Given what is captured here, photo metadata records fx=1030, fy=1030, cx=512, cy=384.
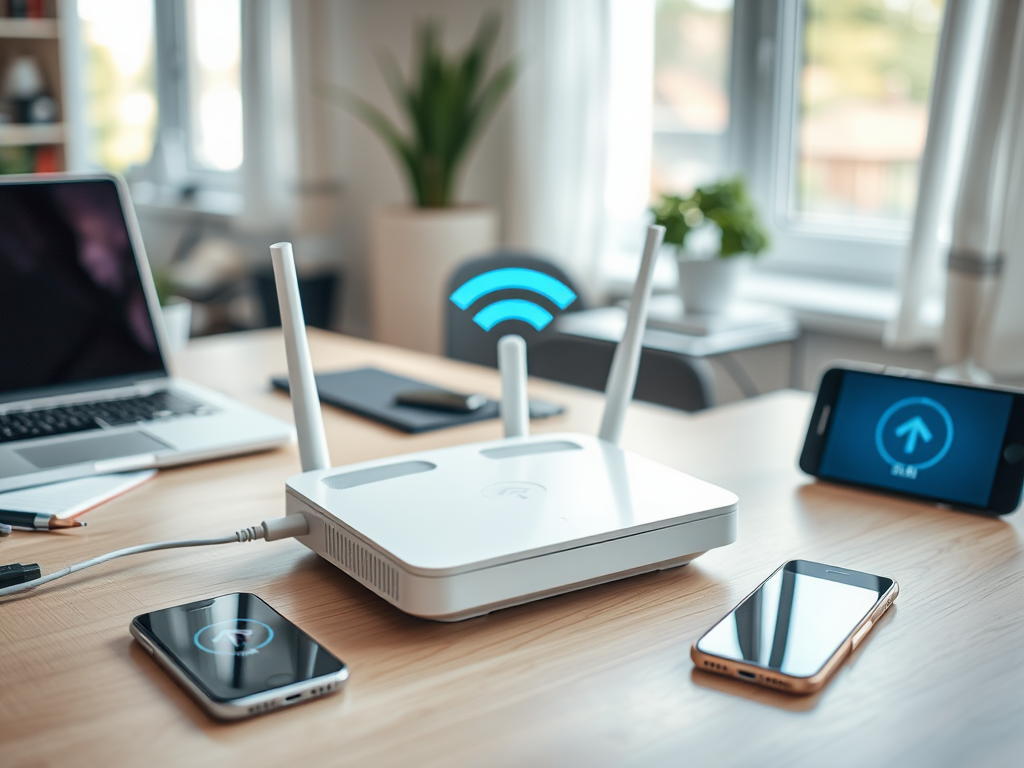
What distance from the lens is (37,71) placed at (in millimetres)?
3852

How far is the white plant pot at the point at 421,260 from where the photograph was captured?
2996 millimetres

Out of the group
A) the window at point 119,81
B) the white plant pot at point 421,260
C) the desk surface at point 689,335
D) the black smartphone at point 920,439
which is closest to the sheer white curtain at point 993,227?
the desk surface at point 689,335

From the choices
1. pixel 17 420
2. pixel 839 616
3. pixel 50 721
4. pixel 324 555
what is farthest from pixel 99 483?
pixel 839 616

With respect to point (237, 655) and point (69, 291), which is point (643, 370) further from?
point (237, 655)

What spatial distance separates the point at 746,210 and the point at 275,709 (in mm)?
1804

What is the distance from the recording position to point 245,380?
151cm

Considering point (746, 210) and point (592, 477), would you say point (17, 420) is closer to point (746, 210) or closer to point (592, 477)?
point (592, 477)

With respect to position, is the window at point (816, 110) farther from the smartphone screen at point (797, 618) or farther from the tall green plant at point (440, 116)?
the smartphone screen at point (797, 618)

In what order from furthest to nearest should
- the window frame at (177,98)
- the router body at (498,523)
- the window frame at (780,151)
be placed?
the window frame at (177,98) < the window frame at (780,151) < the router body at (498,523)

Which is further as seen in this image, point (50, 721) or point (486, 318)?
point (486, 318)

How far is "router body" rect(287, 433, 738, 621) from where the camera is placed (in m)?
→ 0.72

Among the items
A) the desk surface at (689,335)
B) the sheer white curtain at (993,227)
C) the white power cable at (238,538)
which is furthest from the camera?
the desk surface at (689,335)

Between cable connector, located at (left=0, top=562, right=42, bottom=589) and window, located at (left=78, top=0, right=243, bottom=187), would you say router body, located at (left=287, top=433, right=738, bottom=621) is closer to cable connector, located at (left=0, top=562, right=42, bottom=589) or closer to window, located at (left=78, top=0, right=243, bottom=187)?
cable connector, located at (left=0, top=562, right=42, bottom=589)

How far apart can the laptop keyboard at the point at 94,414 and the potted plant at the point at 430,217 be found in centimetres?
176
